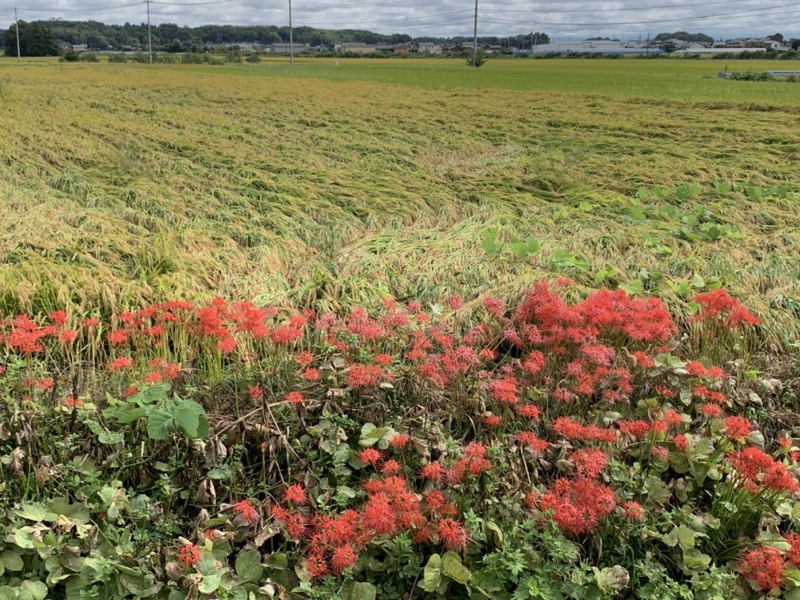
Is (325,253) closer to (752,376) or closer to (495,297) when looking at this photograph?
(495,297)

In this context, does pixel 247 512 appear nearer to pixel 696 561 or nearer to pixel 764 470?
pixel 696 561

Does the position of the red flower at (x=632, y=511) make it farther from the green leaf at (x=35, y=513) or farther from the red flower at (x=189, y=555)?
the green leaf at (x=35, y=513)

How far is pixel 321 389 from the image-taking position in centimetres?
266

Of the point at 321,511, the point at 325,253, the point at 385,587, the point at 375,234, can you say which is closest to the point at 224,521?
the point at 321,511

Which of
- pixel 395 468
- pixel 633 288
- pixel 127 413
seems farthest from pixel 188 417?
pixel 633 288

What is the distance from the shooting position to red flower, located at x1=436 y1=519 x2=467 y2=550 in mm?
1820

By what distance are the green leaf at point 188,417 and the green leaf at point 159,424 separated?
26 millimetres

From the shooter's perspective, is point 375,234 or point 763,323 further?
point 375,234

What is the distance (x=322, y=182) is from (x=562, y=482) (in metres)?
6.02

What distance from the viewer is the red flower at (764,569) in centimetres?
176

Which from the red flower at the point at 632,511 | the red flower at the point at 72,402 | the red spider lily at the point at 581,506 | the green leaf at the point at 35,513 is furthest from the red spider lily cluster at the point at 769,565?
the red flower at the point at 72,402

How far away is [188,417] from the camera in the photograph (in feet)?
6.89

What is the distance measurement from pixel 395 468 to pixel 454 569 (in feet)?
1.21

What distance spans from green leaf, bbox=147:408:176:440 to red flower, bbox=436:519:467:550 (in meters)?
1.02
